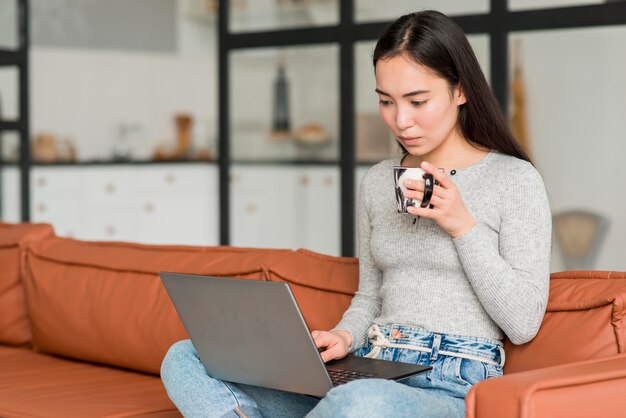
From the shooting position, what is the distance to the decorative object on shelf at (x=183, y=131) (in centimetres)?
749

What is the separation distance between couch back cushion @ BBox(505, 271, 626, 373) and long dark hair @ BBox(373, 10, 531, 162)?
0.28 m

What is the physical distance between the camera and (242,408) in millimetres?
1893

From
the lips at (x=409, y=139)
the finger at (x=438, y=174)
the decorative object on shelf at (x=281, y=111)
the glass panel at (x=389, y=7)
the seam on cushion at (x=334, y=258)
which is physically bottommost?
the seam on cushion at (x=334, y=258)

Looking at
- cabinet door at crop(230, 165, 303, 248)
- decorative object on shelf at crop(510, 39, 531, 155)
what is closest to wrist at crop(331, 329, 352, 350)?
decorative object on shelf at crop(510, 39, 531, 155)

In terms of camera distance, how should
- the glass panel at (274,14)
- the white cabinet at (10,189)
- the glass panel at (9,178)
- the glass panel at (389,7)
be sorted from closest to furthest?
the glass panel at (389,7) → the glass panel at (274,14) → the glass panel at (9,178) → the white cabinet at (10,189)

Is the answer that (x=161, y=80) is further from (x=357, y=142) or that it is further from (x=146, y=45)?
(x=357, y=142)

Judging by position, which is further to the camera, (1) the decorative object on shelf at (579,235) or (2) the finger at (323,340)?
(1) the decorative object on shelf at (579,235)

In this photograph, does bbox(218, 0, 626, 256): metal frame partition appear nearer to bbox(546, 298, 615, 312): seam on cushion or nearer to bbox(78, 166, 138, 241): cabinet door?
bbox(546, 298, 615, 312): seam on cushion

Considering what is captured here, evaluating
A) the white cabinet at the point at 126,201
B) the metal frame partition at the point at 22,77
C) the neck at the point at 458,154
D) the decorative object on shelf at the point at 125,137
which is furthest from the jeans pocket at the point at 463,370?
the decorative object on shelf at the point at 125,137

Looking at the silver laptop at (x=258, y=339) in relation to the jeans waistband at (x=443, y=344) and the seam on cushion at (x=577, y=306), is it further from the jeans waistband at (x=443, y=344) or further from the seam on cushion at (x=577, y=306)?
the seam on cushion at (x=577, y=306)

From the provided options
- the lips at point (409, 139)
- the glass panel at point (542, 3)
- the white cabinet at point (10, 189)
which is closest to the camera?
the lips at point (409, 139)

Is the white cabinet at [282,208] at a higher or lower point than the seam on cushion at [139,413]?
higher

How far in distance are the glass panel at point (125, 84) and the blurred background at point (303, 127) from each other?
0.02m

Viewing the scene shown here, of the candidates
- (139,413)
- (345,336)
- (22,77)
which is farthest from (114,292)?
(22,77)
